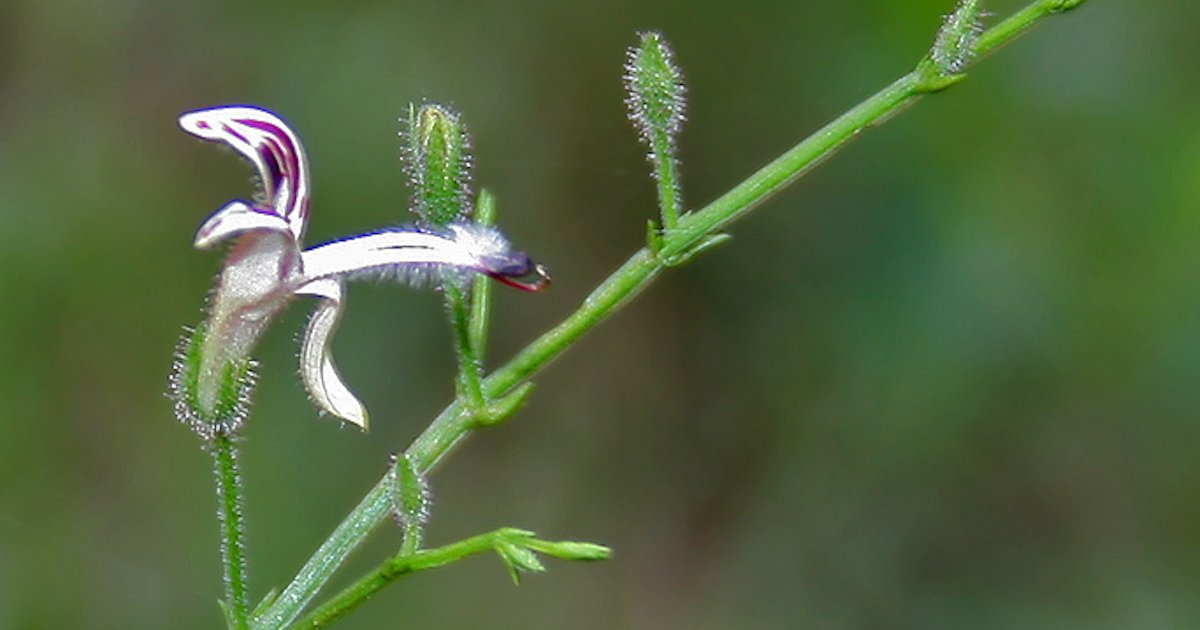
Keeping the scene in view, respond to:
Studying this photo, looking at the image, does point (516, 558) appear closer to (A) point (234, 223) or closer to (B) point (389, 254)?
(B) point (389, 254)

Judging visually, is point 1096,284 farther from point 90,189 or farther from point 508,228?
point 90,189

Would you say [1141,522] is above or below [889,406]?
below

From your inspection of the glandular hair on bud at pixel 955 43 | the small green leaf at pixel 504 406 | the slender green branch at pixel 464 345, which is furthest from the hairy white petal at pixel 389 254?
the glandular hair on bud at pixel 955 43

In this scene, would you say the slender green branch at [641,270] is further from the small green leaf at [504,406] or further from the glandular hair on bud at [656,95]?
the glandular hair on bud at [656,95]

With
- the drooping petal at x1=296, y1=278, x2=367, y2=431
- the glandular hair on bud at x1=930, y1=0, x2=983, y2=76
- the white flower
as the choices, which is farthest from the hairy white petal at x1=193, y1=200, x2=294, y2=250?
the glandular hair on bud at x1=930, y1=0, x2=983, y2=76

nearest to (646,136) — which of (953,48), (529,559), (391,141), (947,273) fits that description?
(953,48)

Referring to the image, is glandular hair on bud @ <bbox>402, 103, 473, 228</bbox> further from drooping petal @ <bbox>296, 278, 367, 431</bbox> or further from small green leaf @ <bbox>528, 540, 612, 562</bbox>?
small green leaf @ <bbox>528, 540, 612, 562</bbox>
